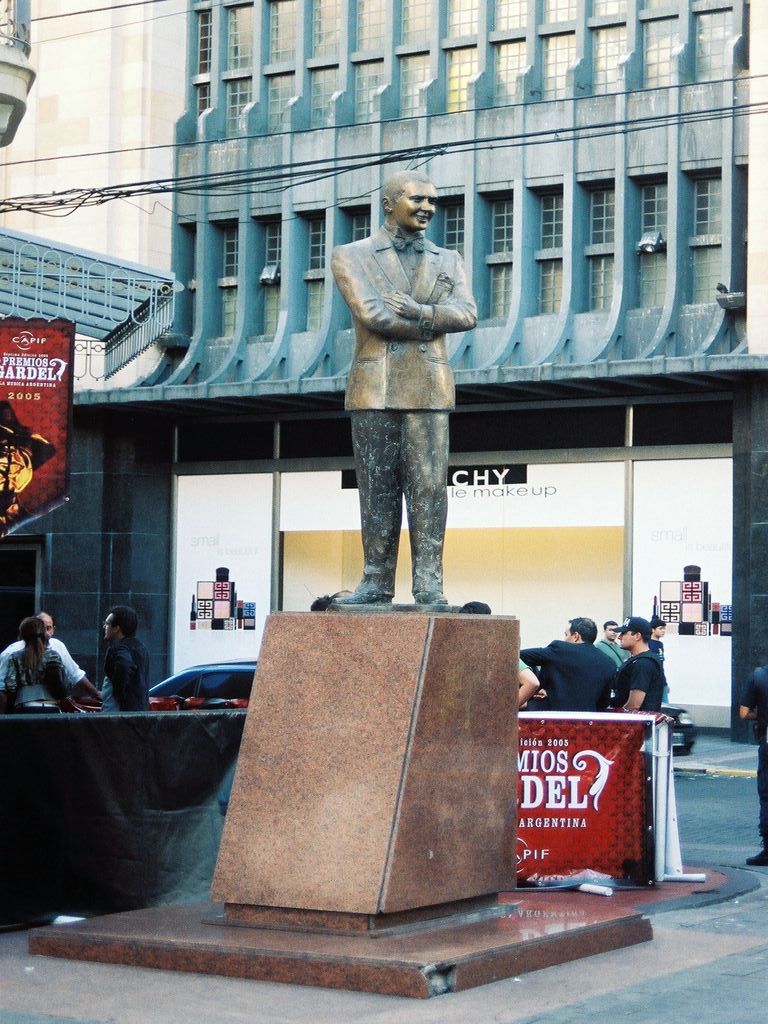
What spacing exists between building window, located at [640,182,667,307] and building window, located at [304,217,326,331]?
5.67 meters

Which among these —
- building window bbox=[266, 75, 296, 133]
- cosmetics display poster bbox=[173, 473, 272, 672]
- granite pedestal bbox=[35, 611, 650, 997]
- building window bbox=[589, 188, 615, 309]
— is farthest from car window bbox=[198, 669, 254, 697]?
building window bbox=[266, 75, 296, 133]

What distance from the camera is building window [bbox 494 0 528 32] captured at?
29.2m

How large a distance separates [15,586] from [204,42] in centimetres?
1025

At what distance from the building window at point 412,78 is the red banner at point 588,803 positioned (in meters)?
19.6

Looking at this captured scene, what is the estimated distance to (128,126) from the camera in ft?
106

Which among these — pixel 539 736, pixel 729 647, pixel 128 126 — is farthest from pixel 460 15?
pixel 539 736

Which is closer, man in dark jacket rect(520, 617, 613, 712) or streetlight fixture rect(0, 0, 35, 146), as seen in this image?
man in dark jacket rect(520, 617, 613, 712)

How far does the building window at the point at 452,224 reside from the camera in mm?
29734

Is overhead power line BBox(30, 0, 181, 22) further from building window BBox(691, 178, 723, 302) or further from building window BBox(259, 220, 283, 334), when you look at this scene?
building window BBox(691, 178, 723, 302)

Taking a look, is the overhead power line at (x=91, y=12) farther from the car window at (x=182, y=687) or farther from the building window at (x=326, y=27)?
the car window at (x=182, y=687)

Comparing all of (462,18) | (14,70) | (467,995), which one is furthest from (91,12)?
(467,995)

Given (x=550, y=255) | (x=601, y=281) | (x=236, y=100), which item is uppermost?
(x=236, y=100)

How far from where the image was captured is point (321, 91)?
31.2m

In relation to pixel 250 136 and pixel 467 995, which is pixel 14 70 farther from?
pixel 250 136
